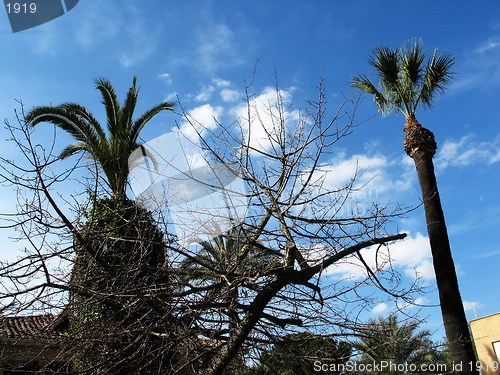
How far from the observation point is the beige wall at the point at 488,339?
709 inches

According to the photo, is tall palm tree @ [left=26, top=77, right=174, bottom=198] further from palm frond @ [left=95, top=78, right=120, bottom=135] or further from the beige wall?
the beige wall

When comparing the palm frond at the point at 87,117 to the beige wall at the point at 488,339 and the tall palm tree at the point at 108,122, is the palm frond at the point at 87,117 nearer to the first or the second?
the tall palm tree at the point at 108,122

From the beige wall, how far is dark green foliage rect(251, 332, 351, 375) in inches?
595

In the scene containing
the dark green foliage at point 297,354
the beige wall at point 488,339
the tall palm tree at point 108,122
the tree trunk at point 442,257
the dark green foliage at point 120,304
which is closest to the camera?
the dark green foliage at point 120,304

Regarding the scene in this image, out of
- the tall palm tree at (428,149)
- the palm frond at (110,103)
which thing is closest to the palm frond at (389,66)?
the tall palm tree at (428,149)

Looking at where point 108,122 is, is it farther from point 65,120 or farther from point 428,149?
point 428,149

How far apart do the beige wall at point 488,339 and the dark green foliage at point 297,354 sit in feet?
49.6

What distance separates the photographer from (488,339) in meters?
18.3

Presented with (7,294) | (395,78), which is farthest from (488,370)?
(7,294)

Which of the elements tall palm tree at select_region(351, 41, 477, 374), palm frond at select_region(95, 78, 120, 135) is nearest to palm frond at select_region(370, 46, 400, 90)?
tall palm tree at select_region(351, 41, 477, 374)

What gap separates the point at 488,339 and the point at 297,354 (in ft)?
52.1

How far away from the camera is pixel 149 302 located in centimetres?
515

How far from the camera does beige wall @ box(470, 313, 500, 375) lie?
1800 cm

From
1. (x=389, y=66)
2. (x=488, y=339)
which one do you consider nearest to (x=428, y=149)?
(x=389, y=66)
